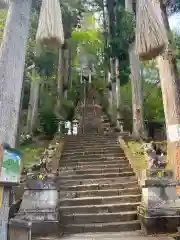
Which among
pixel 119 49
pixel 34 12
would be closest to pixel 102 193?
pixel 34 12

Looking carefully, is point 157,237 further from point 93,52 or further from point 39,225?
point 93,52

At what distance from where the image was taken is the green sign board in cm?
417

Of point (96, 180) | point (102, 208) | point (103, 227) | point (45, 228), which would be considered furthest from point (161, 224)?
point (96, 180)

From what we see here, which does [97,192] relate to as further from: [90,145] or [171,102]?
[90,145]

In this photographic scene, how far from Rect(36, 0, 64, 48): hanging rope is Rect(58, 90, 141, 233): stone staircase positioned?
4.30 metres

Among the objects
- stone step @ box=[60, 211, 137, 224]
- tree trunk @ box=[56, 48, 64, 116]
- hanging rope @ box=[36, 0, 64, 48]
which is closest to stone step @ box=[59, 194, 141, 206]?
stone step @ box=[60, 211, 137, 224]

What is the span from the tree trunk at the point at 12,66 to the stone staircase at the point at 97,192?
320cm

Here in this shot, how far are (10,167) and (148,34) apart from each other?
9.42 ft

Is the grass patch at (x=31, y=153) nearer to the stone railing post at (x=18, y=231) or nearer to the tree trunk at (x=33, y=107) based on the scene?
the tree trunk at (x=33, y=107)

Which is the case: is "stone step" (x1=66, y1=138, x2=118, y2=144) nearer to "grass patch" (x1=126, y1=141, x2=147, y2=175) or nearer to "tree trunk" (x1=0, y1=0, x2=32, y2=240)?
"grass patch" (x1=126, y1=141, x2=147, y2=175)

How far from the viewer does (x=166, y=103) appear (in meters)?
8.98

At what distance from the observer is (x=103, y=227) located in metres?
7.09

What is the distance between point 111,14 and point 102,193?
13066 mm

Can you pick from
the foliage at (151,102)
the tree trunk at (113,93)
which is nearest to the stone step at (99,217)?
the tree trunk at (113,93)
